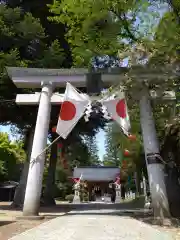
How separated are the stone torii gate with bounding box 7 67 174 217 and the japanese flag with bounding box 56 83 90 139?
1.88 feet

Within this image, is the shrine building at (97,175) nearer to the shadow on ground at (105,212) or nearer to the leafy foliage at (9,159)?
the leafy foliage at (9,159)

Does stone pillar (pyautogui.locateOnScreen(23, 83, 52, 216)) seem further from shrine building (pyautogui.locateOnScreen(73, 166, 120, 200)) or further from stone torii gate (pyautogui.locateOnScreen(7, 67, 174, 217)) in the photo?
shrine building (pyautogui.locateOnScreen(73, 166, 120, 200))

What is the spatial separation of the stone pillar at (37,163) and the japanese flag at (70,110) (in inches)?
26.6

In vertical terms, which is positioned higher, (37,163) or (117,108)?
(117,108)

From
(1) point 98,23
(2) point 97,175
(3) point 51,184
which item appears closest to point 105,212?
(3) point 51,184

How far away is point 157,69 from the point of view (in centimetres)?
943

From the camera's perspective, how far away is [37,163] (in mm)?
12180

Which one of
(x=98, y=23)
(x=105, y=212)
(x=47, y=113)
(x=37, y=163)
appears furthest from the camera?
(x=105, y=212)

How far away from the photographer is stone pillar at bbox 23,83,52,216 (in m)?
11.7

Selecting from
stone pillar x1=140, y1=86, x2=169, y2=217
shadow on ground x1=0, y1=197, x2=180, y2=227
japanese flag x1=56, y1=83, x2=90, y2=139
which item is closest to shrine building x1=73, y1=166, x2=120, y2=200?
shadow on ground x1=0, y1=197, x2=180, y2=227

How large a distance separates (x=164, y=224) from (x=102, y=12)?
726 cm

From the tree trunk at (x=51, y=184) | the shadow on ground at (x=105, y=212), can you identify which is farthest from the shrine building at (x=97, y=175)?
the shadow on ground at (x=105, y=212)

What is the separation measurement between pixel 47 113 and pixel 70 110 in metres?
1.01

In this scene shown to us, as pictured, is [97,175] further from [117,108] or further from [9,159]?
[117,108]
